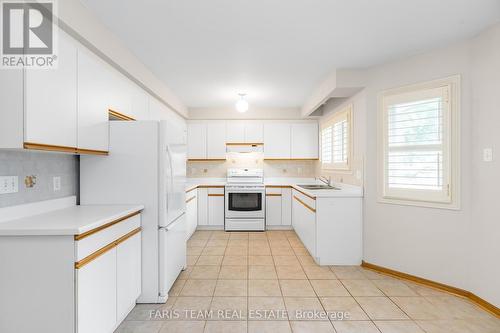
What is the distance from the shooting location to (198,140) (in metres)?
5.37

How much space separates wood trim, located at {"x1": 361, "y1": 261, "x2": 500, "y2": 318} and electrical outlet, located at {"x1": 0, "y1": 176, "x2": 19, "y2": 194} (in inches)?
138

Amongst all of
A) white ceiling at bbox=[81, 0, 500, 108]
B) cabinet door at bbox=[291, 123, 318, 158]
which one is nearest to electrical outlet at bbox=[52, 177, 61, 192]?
white ceiling at bbox=[81, 0, 500, 108]

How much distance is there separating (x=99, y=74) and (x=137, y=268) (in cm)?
167

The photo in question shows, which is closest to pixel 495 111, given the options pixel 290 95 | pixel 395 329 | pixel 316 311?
pixel 395 329

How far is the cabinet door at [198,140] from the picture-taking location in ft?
17.6

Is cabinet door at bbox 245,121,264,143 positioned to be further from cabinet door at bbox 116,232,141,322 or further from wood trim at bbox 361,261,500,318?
cabinet door at bbox 116,232,141,322

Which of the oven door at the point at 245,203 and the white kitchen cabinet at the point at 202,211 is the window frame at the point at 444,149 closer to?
the oven door at the point at 245,203

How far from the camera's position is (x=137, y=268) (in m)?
2.29

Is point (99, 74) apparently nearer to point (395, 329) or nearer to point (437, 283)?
point (395, 329)

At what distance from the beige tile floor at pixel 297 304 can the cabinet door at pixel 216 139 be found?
8.04 feet

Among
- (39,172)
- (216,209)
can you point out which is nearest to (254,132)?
(216,209)

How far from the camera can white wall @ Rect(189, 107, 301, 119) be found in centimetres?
533

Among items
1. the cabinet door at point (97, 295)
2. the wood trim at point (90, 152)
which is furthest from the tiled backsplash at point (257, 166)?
the cabinet door at point (97, 295)

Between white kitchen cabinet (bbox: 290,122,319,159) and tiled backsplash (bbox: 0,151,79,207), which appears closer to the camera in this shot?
tiled backsplash (bbox: 0,151,79,207)
